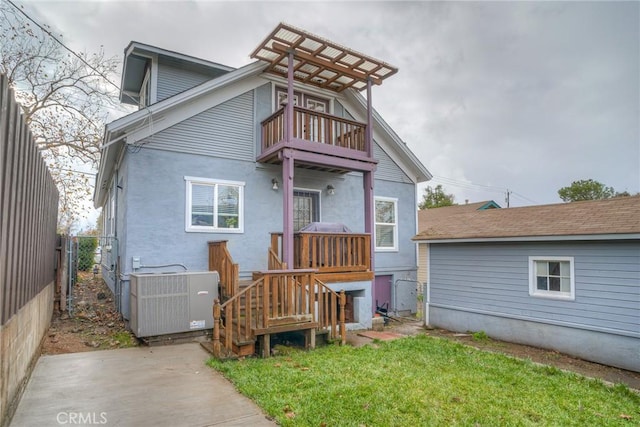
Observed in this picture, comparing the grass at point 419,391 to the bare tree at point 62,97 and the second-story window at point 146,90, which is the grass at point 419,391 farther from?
the bare tree at point 62,97

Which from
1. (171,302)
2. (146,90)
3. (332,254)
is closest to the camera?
(171,302)

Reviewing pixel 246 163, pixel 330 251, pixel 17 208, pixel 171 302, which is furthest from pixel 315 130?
pixel 17 208

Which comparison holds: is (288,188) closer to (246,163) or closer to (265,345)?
(246,163)

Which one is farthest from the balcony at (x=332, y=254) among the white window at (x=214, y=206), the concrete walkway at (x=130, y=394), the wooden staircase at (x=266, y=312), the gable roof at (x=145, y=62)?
the gable roof at (x=145, y=62)

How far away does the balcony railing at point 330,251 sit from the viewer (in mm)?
8180

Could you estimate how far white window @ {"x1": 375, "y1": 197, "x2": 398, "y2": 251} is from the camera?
11.8 m

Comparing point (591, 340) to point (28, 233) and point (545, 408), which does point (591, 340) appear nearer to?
point (545, 408)

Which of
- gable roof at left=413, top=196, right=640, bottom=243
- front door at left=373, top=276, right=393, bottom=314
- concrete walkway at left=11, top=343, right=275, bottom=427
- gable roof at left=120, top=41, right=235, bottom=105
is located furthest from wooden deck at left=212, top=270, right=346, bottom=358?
gable roof at left=120, top=41, right=235, bottom=105

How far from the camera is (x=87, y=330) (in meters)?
7.18

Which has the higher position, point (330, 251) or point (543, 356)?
point (330, 251)

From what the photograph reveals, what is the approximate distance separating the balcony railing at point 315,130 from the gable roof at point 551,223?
11.4 feet

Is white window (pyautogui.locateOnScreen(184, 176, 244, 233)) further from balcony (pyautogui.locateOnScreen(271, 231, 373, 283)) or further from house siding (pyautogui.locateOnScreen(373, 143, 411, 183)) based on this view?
house siding (pyautogui.locateOnScreen(373, 143, 411, 183))

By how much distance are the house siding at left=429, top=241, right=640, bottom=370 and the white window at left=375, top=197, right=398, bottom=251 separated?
5.69 feet

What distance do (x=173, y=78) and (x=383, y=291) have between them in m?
8.62
